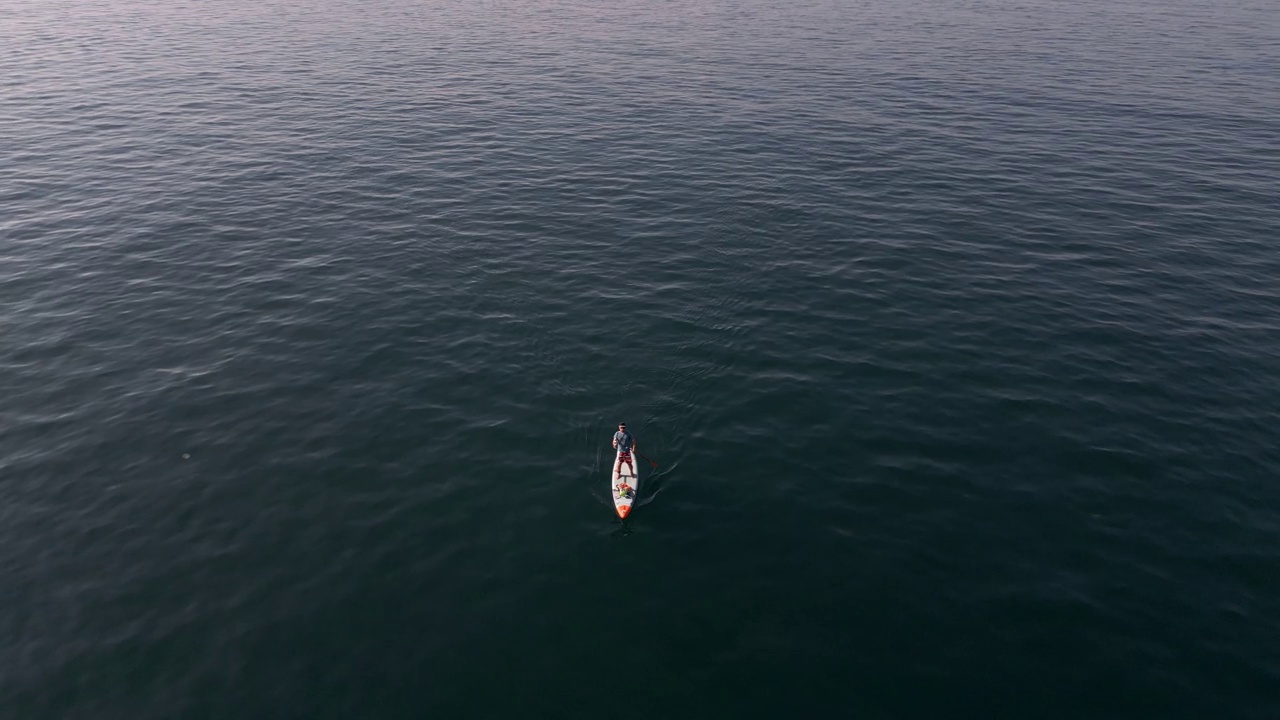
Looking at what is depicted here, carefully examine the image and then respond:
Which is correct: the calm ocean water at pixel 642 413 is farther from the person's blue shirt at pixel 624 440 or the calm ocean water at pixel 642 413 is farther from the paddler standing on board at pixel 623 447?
the person's blue shirt at pixel 624 440

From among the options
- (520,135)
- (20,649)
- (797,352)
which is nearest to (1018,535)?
(797,352)

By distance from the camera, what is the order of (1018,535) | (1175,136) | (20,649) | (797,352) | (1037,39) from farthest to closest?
(1037,39)
(1175,136)
(797,352)
(1018,535)
(20,649)

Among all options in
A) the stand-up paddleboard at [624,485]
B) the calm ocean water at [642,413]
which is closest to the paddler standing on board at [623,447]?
the stand-up paddleboard at [624,485]

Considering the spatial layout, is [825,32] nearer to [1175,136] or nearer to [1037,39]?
[1037,39]

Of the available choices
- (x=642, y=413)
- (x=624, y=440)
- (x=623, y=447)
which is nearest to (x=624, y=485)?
(x=623, y=447)

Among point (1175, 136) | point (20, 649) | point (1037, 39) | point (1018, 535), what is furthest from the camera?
point (1037, 39)

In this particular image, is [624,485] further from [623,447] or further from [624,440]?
[624,440]

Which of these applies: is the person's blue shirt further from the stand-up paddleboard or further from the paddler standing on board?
the stand-up paddleboard
